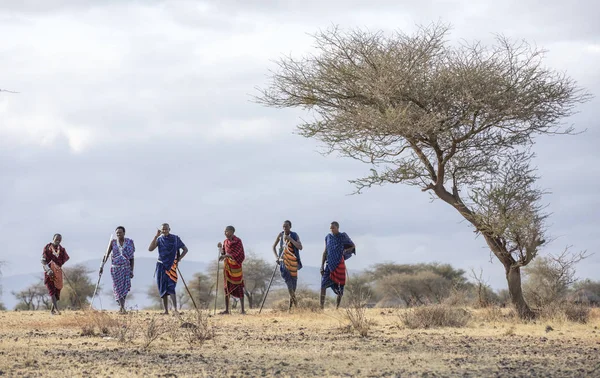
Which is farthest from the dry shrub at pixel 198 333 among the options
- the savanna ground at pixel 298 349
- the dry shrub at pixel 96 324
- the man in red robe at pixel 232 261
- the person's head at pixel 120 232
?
the man in red robe at pixel 232 261

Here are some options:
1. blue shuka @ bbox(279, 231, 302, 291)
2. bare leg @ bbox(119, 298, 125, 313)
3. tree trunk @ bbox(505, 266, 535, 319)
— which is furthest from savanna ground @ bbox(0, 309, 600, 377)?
blue shuka @ bbox(279, 231, 302, 291)

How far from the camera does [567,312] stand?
18.4 meters

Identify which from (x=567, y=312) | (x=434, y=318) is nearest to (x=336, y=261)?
(x=434, y=318)

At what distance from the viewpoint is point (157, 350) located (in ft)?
43.1

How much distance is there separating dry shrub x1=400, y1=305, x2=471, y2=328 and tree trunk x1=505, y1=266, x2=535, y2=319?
1.71 meters

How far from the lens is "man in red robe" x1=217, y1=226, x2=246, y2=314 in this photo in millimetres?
21062

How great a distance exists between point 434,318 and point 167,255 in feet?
20.1

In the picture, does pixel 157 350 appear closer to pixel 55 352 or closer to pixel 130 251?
pixel 55 352

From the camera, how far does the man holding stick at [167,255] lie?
20266 mm

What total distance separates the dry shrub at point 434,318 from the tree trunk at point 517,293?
1.71 metres

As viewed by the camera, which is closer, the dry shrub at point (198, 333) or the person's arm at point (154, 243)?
the dry shrub at point (198, 333)

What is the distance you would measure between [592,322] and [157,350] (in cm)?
912

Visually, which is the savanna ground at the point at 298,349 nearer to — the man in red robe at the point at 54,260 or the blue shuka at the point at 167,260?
the blue shuka at the point at 167,260

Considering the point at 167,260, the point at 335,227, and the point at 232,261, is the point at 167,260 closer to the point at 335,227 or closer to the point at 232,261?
the point at 232,261
